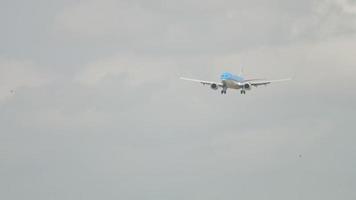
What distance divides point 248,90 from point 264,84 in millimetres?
5311

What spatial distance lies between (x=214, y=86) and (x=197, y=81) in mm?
6368

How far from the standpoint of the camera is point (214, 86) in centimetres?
19512

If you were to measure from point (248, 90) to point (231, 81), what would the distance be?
15.3 ft

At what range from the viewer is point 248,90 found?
195 meters

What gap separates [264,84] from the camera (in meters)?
198

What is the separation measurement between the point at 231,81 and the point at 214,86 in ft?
14.2

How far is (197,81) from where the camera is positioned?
199875mm

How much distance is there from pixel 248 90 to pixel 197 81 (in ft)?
44.4

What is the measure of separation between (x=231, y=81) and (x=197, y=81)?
9.69 meters
